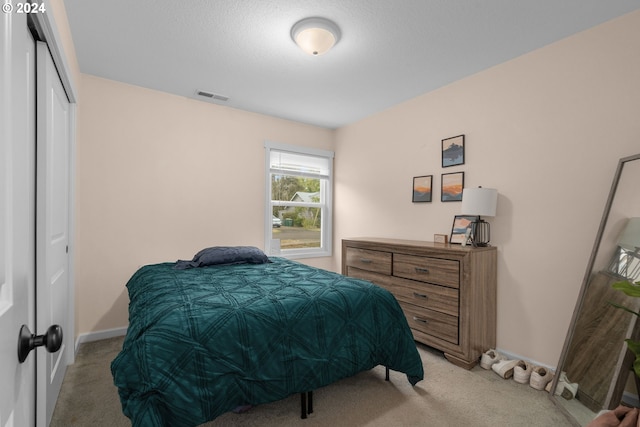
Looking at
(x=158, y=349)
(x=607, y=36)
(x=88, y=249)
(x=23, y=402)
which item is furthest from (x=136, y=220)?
(x=607, y=36)

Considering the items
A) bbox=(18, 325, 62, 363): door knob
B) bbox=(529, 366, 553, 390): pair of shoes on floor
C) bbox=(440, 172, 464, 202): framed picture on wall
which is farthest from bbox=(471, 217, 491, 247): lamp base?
bbox=(18, 325, 62, 363): door knob

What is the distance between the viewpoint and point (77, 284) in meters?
2.89

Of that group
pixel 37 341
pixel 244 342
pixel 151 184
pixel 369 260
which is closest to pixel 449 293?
pixel 369 260

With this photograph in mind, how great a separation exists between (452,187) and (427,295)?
113 cm

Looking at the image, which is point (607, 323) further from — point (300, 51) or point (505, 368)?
point (300, 51)

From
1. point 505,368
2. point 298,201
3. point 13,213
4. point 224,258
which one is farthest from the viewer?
point 298,201

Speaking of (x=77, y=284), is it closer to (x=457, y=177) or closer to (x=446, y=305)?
(x=446, y=305)

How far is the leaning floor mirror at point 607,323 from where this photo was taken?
1.74m

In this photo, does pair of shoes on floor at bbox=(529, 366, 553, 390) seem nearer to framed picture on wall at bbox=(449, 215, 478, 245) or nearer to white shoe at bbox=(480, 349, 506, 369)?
white shoe at bbox=(480, 349, 506, 369)

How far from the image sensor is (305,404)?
6.02ft

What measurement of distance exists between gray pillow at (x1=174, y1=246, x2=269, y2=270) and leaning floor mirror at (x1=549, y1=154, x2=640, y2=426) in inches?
101

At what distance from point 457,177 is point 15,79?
3.17 m

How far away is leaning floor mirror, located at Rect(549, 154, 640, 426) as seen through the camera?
1737 mm

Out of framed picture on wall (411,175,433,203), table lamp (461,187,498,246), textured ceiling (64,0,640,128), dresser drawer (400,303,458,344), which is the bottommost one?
dresser drawer (400,303,458,344)
